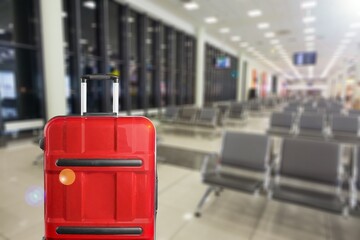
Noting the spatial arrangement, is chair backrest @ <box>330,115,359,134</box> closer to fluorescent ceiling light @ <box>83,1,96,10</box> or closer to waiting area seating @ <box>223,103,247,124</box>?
waiting area seating @ <box>223,103,247,124</box>

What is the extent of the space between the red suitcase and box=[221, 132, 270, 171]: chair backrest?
1967mm

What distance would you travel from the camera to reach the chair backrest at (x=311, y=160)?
2.36m

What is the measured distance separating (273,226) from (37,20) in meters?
6.26

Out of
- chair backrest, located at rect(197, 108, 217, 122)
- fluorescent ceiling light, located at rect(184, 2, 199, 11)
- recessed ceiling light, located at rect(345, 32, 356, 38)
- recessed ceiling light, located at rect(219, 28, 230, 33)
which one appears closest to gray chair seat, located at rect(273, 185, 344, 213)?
chair backrest, located at rect(197, 108, 217, 122)

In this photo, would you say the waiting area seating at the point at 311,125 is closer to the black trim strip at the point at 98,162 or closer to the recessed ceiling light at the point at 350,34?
the black trim strip at the point at 98,162

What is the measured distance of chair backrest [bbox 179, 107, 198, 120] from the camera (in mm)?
7218

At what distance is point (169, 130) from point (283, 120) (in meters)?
3.70

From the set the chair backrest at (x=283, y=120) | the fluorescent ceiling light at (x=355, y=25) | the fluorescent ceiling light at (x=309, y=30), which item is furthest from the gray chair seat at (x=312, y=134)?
the fluorescent ceiling light at (x=309, y=30)

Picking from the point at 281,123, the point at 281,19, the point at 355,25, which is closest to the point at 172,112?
the point at 281,123

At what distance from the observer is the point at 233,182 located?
2504 millimetres

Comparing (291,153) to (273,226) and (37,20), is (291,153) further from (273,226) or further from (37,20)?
(37,20)

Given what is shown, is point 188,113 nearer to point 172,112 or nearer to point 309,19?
point 172,112

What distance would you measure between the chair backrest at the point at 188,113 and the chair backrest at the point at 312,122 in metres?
3.00

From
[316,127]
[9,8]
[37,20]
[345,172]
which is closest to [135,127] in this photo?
[345,172]
